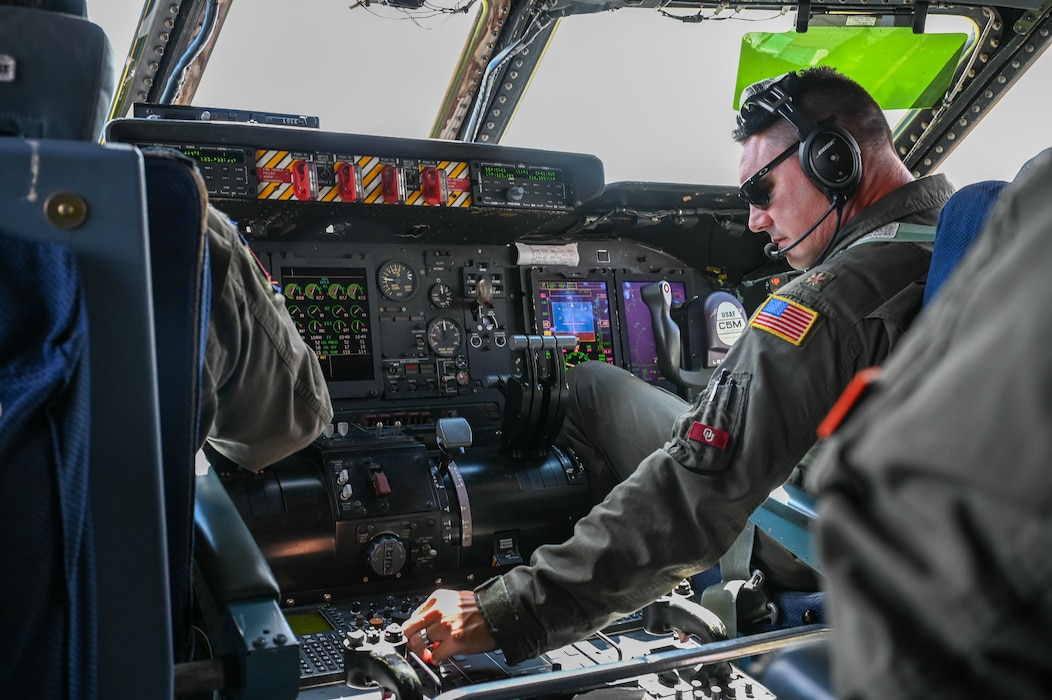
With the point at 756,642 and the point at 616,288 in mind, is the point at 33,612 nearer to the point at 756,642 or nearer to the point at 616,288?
the point at 756,642

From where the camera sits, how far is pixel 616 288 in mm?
Answer: 3852

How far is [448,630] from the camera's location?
4.98 feet

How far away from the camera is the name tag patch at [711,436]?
1.54 meters

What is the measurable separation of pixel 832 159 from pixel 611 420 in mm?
1508

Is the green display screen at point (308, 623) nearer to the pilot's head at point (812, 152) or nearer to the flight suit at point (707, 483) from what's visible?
the flight suit at point (707, 483)

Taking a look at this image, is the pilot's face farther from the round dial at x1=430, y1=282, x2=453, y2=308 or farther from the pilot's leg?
the round dial at x1=430, y1=282, x2=453, y2=308

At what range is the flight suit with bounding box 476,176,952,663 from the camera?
1531 mm

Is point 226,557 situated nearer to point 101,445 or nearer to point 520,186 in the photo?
point 101,445

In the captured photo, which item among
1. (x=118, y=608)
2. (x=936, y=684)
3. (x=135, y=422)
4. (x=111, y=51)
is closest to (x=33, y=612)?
(x=118, y=608)

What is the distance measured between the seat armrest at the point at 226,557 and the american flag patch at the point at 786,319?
925mm

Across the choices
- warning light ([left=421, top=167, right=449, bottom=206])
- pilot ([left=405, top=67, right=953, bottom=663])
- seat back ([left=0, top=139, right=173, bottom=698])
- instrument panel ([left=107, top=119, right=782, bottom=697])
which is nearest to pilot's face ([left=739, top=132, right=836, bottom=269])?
pilot ([left=405, top=67, right=953, bottom=663])

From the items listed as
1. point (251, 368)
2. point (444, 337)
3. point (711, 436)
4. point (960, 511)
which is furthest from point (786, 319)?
point (444, 337)

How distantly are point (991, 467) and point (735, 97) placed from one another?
3.45 metres

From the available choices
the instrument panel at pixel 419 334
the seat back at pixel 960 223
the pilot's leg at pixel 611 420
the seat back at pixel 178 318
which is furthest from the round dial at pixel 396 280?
the seat back at pixel 178 318
